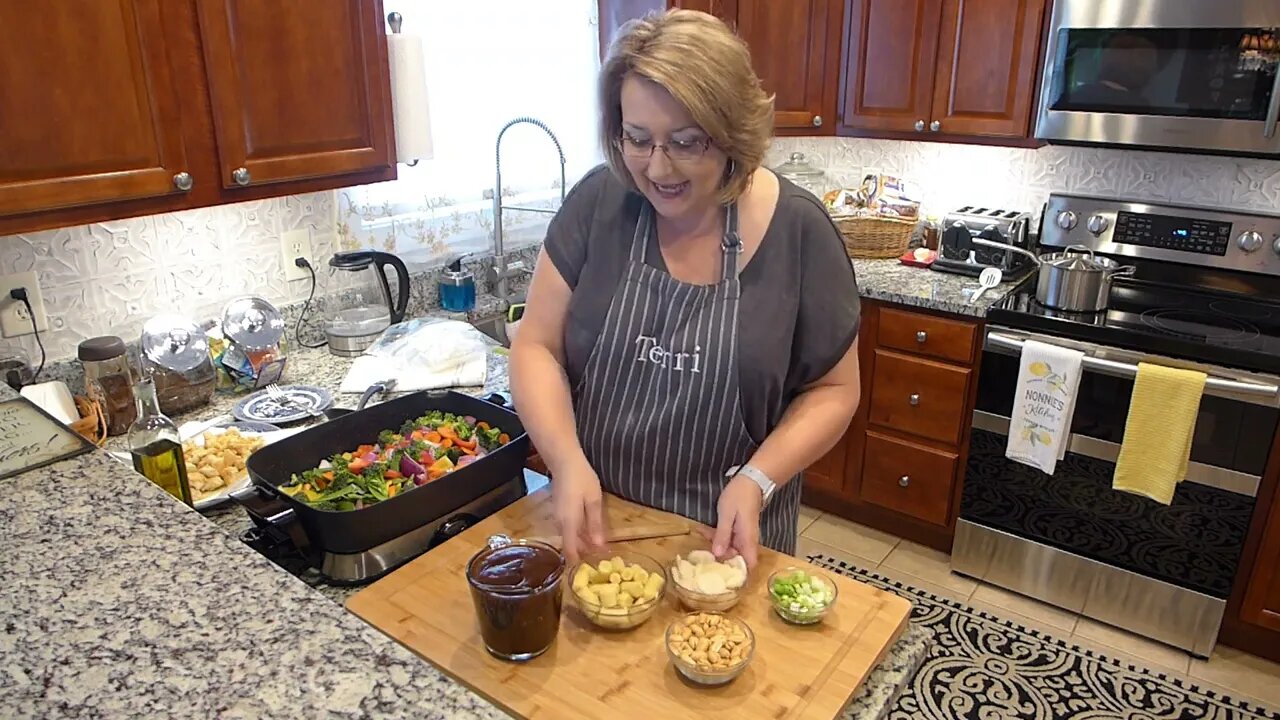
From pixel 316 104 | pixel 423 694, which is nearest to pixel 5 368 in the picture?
pixel 316 104

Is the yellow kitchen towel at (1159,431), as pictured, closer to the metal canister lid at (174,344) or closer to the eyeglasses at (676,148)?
the eyeglasses at (676,148)

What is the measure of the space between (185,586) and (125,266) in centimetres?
137

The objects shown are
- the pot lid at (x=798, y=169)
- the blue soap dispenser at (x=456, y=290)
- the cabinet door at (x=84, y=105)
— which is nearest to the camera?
the cabinet door at (x=84, y=105)

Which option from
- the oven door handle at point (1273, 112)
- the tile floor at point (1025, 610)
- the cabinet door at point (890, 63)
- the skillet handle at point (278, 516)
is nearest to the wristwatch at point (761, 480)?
the skillet handle at point (278, 516)

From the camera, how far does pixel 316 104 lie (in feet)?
5.69

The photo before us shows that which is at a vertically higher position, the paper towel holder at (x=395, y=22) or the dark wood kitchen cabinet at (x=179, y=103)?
the paper towel holder at (x=395, y=22)

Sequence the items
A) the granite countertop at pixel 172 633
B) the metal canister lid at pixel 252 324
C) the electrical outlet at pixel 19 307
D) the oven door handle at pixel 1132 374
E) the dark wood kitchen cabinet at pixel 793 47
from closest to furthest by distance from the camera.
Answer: the granite countertop at pixel 172 633 → the electrical outlet at pixel 19 307 → the metal canister lid at pixel 252 324 → the oven door handle at pixel 1132 374 → the dark wood kitchen cabinet at pixel 793 47

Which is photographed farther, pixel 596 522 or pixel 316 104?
pixel 316 104

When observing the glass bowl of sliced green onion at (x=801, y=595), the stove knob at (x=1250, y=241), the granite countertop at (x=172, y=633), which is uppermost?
the stove knob at (x=1250, y=241)

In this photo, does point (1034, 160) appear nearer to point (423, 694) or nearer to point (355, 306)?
point (355, 306)

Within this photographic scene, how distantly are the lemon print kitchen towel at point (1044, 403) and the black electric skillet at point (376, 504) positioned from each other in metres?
1.60

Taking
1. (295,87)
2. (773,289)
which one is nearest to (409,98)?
(295,87)

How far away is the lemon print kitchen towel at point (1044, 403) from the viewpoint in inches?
92.4

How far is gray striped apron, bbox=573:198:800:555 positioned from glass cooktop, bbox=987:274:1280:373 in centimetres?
138
